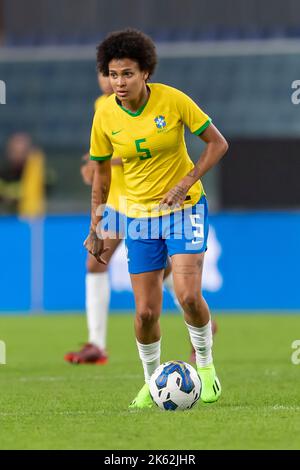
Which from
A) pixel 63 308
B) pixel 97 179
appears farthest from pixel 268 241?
pixel 97 179

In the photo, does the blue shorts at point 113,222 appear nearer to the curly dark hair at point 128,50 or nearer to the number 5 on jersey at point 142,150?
the number 5 on jersey at point 142,150

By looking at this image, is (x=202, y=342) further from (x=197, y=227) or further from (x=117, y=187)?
(x=117, y=187)

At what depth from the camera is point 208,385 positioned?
293 inches

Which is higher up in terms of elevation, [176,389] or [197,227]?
[197,227]

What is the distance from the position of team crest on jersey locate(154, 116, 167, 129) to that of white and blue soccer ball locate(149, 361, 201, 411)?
134 cm

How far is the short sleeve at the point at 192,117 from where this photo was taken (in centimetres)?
727

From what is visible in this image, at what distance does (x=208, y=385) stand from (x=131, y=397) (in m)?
0.68

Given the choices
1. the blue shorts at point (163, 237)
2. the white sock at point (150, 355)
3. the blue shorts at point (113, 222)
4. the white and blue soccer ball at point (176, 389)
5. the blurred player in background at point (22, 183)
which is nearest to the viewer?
the white and blue soccer ball at point (176, 389)

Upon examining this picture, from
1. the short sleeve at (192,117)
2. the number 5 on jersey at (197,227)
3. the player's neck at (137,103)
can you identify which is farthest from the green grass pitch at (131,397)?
the player's neck at (137,103)

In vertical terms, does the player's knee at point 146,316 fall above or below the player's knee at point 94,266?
above

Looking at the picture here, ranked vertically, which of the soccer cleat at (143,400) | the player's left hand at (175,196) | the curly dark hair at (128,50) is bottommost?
the soccer cleat at (143,400)

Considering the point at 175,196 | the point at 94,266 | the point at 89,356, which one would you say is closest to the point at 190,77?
the point at 94,266

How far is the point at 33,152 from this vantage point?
19.0m

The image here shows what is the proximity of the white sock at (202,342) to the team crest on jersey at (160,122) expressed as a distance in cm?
115
